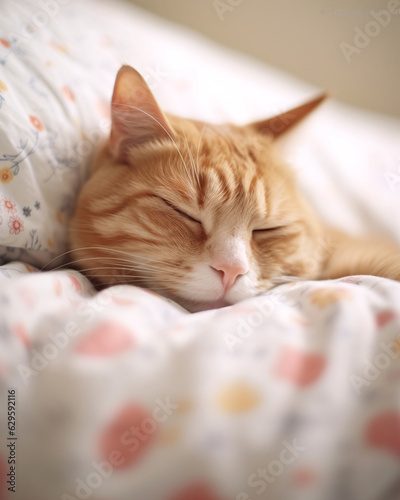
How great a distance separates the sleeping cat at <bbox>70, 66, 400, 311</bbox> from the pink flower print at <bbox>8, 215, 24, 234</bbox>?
0.18 m

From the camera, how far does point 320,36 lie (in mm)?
2521

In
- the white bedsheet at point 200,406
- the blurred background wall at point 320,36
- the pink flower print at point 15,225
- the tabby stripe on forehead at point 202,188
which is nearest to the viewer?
the white bedsheet at point 200,406

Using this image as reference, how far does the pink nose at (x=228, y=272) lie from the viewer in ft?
3.31

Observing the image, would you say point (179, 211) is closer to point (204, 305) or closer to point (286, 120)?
point (204, 305)

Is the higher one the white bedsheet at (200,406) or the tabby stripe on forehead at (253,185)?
the tabby stripe on forehead at (253,185)

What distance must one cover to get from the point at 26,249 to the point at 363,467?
36.8 inches

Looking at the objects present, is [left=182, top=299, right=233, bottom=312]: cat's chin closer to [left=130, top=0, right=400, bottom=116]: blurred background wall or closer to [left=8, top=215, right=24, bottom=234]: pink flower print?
[left=8, top=215, right=24, bottom=234]: pink flower print

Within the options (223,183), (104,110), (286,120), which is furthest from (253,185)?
(104,110)

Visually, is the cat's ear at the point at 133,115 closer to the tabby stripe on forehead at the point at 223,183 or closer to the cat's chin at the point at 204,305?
the tabby stripe on forehead at the point at 223,183

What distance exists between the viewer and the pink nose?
3.31 feet

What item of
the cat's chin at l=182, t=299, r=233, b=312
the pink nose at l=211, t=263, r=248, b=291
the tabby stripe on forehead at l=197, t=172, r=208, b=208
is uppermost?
the tabby stripe on forehead at l=197, t=172, r=208, b=208

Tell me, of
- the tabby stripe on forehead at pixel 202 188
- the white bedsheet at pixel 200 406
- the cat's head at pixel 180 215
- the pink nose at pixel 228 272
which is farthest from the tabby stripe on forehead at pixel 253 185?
the white bedsheet at pixel 200 406

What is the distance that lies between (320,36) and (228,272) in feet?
7.31

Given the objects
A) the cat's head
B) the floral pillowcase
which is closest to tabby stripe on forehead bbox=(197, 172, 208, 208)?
the cat's head
